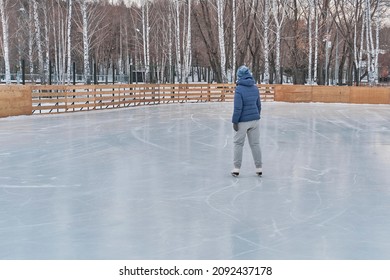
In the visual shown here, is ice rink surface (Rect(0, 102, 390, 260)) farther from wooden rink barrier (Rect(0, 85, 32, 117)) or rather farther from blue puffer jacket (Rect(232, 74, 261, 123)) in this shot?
wooden rink barrier (Rect(0, 85, 32, 117))

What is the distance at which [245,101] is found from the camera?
8.45 meters

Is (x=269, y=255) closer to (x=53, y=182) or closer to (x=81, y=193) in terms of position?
(x=81, y=193)

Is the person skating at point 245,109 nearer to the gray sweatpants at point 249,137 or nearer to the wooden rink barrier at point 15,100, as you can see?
the gray sweatpants at point 249,137

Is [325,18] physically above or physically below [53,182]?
above

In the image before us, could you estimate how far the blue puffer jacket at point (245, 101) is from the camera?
8398 mm

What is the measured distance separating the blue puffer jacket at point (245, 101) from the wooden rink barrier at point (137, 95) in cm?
1391

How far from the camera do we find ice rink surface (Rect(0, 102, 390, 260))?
17.3 feet

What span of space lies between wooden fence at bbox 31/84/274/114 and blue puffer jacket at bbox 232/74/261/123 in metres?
15.4

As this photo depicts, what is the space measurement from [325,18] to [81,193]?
45210mm

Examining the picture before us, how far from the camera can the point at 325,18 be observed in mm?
49312

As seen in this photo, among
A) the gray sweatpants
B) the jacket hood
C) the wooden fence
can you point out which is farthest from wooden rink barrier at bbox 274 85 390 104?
the jacket hood

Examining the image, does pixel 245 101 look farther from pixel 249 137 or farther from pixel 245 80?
pixel 249 137

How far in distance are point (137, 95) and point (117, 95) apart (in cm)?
145
